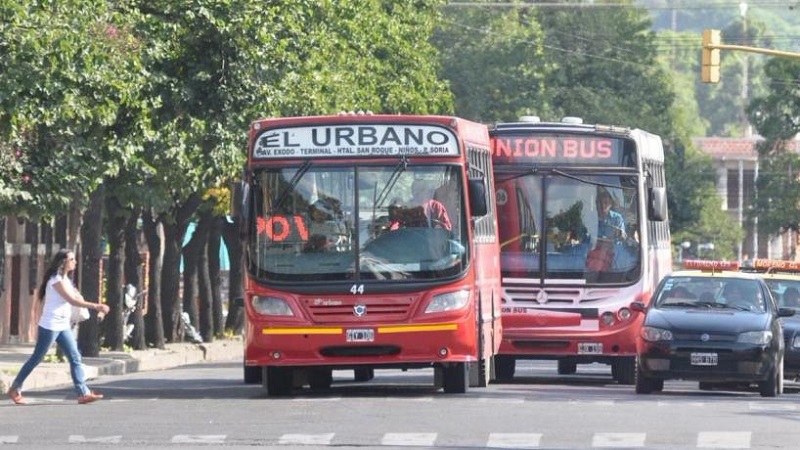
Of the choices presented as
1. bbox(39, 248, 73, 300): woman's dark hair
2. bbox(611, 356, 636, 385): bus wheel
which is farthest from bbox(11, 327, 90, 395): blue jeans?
bbox(611, 356, 636, 385): bus wheel

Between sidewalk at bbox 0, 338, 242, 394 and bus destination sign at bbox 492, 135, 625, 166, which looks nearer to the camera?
bus destination sign at bbox 492, 135, 625, 166

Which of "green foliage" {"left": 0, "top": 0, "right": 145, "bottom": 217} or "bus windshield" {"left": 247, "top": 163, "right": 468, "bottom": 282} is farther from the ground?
"green foliage" {"left": 0, "top": 0, "right": 145, "bottom": 217}

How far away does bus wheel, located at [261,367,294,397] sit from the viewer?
22.5m

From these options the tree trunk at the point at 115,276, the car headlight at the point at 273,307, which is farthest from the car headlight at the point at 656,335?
the tree trunk at the point at 115,276

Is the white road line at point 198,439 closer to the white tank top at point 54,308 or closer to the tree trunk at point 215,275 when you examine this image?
the white tank top at point 54,308

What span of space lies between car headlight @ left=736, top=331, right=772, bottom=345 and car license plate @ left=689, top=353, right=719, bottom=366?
13.9 inches

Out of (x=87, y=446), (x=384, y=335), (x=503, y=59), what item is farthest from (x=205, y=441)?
(x=503, y=59)

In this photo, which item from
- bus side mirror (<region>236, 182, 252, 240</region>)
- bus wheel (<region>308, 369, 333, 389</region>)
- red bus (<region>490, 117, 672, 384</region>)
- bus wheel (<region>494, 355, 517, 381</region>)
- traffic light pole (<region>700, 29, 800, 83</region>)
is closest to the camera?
bus side mirror (<region>236, 182, 252, 240</region>)

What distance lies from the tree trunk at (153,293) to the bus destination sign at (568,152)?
45.5 ft

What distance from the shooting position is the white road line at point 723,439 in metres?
16.3

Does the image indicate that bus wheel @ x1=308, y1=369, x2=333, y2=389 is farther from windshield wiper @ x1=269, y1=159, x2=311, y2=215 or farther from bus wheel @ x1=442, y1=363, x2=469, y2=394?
windshield wiper @ x1=269, y1=159, x2=311, y2=215

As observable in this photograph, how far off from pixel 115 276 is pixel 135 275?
4.73 m

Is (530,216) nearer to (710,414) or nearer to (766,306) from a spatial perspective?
(766,306)

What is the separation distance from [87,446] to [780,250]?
341 ft
